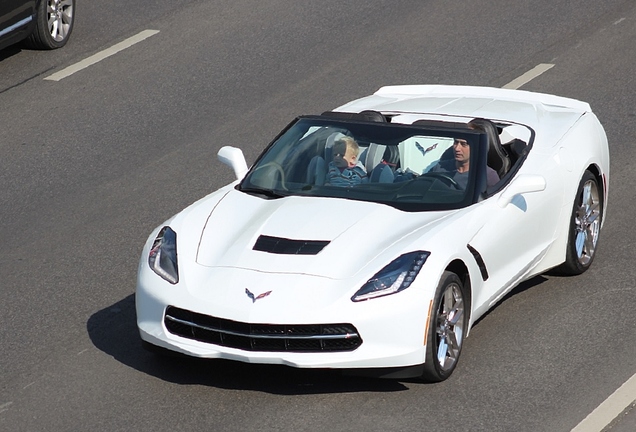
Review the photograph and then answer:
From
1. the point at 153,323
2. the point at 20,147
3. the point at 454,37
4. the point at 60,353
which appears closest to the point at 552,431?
the point at 153,323

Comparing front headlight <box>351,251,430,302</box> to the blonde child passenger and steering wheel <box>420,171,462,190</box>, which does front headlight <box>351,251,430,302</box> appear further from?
the blonde child passenger

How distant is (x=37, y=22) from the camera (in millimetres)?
14688

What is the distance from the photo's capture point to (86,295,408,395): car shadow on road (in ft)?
24.7

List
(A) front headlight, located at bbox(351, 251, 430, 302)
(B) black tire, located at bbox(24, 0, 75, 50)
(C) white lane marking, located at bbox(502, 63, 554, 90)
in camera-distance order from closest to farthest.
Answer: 1. (A) front headlight, located at bbox(351, 251, 430, 302)
2. (C) white lane marking, located at bbox(502, 63, 554, 90)
3. (B) black tire, located at bbox(24, 0, 75, 50)

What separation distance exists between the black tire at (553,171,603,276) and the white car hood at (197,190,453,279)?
154 centimetres

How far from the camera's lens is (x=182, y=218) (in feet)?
27.0

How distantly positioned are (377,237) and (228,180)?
4071mm

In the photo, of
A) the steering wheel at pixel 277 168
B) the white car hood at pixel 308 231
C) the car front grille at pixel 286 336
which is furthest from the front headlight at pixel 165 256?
the steering wheel at pixel 277 168

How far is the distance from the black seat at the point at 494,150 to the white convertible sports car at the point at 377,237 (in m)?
0.01

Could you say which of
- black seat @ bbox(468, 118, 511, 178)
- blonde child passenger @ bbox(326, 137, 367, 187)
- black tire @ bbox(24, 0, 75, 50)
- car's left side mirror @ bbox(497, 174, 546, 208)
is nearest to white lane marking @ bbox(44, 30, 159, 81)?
black tire @ bbox(24, 0, 75, 50)

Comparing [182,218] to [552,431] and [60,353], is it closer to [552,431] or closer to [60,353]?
[60,353]

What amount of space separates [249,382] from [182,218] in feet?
3.94

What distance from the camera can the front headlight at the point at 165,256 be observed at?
7660 millimetres

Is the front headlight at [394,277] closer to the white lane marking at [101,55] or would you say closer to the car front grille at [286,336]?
the car front grille at [286,336]
